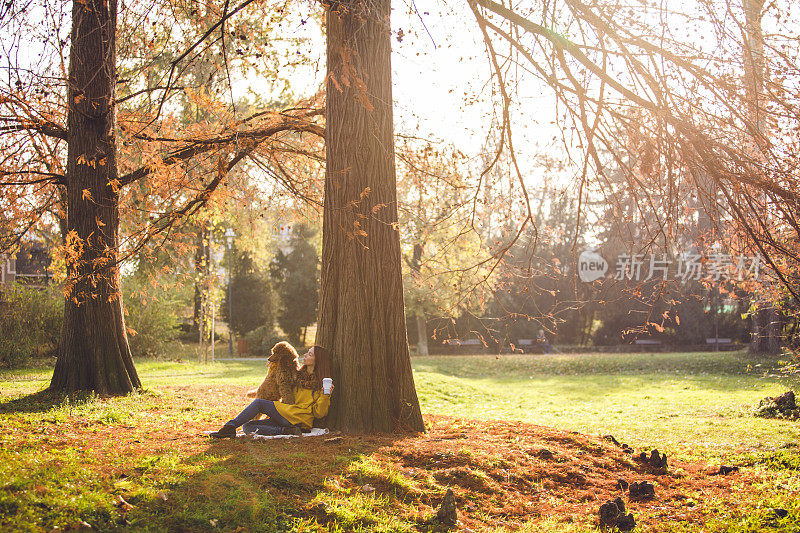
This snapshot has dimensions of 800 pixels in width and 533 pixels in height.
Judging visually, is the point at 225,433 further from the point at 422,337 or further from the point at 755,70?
the point at 422,337

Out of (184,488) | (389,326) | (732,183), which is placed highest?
(732,183)

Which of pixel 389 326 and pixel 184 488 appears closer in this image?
pixel 184 488

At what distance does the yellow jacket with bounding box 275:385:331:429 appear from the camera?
6.87 m

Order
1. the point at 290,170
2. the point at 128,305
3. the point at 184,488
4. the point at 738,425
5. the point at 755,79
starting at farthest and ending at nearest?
the point at 128,305, the point at 290,170, the point at 738,425, the point at 755,79, the point at 184,488

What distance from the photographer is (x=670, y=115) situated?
602 cm

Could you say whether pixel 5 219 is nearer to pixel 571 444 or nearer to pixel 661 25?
pixel 571 444

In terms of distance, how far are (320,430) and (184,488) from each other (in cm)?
255

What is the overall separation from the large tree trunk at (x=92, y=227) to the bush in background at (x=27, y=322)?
870 cm

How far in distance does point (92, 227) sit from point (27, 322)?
401 inches

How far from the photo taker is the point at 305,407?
6.92 meters

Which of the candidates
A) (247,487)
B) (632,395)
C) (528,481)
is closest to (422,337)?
(632,395)

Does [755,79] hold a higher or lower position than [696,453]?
higher

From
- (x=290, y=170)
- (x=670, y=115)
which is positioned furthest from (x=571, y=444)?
(x=290, y=170)

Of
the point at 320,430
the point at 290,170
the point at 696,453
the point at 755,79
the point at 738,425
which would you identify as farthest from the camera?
the point at 290,170
